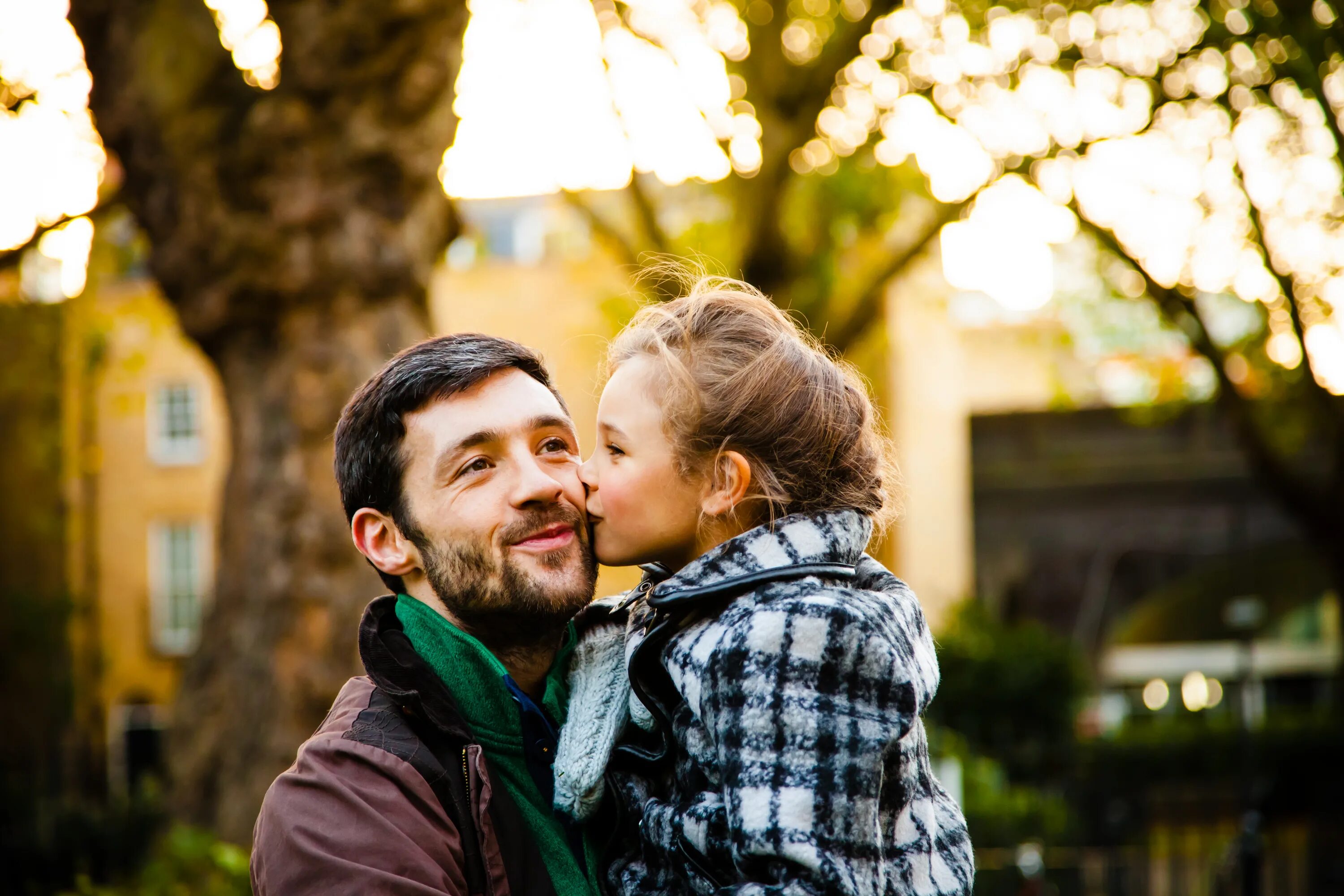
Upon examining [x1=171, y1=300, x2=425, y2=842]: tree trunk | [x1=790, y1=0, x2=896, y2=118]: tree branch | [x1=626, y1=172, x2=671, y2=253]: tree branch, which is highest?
[x1=790, y1=0, x2=896, y2=118]: tree branch

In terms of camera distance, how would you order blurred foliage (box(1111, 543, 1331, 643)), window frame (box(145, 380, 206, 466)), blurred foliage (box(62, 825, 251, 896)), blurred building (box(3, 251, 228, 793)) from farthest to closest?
window frame (box(145, 380, 206, 466)) → blurred foliage (box(1111, 543, 1331, 643)) → blurred building (box(3, 251, 228, 793)) → blurred foliage (box(62, 825, 251, 896))

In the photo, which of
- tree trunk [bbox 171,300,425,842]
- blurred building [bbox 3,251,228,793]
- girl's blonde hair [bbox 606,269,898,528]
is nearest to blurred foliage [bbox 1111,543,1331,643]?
blurred building [bbox 3,251,228,793]

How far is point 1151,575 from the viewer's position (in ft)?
75.2

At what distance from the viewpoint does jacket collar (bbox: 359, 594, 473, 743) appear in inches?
90.7

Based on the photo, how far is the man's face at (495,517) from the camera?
251 cm

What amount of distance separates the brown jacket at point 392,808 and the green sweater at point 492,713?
0.03 metres

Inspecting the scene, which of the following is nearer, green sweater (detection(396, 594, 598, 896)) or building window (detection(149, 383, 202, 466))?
green sweater (detection(396, 594, 598, 896))

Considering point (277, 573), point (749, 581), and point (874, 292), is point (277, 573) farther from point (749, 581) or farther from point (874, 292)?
point (874, 292)

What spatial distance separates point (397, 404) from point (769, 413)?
2.44 feet

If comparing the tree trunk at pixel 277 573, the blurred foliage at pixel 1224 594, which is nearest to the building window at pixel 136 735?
the blurred foliage at pixel 1224 594

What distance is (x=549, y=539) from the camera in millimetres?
2547

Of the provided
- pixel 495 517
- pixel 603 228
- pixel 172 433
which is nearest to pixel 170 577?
pixel 172 433

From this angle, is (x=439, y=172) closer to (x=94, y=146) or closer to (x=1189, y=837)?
(x=94, y=146)

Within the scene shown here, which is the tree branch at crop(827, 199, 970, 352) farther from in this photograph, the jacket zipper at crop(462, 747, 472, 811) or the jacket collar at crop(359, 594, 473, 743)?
the jacket zipper at crop(462, 747, 472, 811)
